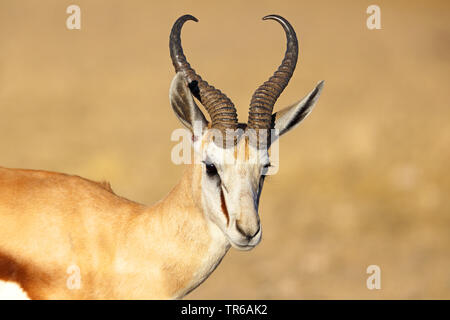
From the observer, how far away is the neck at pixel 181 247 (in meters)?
6.08

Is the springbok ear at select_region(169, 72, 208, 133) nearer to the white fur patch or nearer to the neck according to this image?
the neck

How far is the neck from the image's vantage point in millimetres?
6078

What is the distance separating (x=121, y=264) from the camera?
20.0 ft

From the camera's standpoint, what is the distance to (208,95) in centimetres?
617

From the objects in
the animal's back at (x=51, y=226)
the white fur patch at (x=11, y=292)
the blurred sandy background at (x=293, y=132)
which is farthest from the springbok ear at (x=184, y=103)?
the blurred sandy background at (x=293, y=132)

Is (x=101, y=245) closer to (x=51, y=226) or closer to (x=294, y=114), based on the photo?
(x=51, y=226)

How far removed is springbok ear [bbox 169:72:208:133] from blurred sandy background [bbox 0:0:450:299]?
958cm

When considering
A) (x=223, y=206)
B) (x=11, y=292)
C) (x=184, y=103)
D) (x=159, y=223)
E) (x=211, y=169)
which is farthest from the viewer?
(x=159, y=223)

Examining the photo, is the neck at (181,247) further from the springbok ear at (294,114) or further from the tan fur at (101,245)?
the springbok ear at (294,114)

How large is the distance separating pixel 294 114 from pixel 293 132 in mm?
17345

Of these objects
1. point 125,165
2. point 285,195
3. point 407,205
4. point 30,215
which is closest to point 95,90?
point 125,165

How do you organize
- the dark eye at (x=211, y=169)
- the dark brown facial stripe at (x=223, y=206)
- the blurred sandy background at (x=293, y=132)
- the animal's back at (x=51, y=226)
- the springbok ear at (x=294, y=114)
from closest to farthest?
the dark brown facial stripe at (x=223, y=206) → the dark eye at (x=211, y=169) → the animal's back at (x=51, y=226) → the springbok ear at (x=294, y=114) → the blurred sandy background at (x=293, y=132)

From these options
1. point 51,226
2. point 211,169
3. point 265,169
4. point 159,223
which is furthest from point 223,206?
point 51,226

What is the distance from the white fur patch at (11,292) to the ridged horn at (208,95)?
220 centimetres
